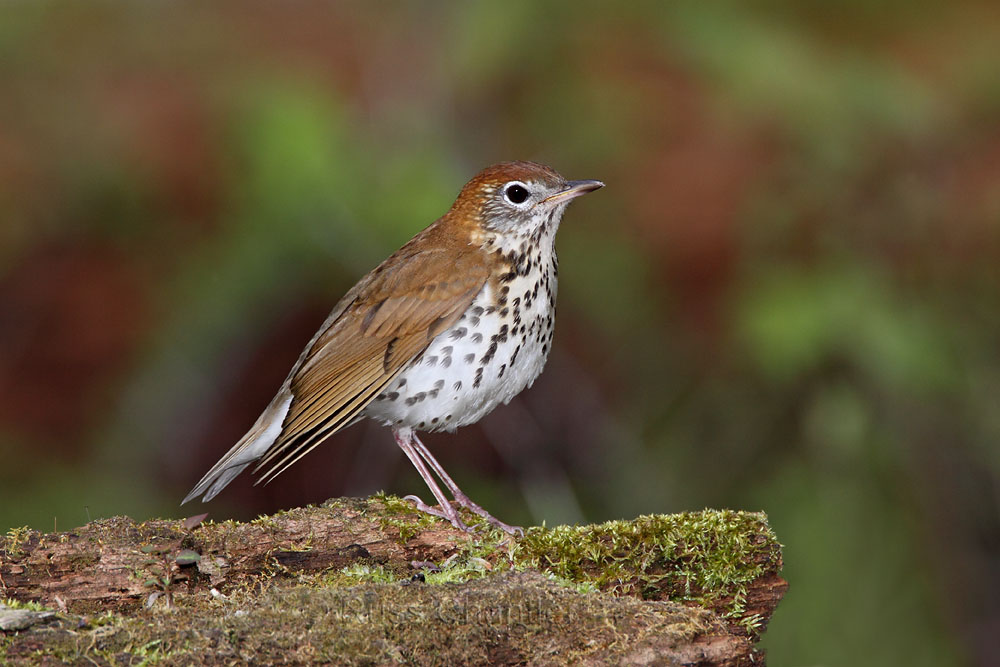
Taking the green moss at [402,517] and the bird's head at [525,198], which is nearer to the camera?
the green moss at [402,517]

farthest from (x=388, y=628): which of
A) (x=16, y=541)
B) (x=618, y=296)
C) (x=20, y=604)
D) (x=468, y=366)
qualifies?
(x=618, y=296)

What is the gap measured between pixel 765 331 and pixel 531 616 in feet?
8.34

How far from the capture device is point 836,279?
190 inches

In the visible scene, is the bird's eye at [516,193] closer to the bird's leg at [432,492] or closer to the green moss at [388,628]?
the bird's leg at [432,492]

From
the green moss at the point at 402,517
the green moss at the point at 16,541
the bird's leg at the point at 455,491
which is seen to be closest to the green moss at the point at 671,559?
the green moss at the point at 402,517

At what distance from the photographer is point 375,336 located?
3588 mm

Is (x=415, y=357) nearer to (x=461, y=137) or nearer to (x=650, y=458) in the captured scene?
(x=650, y=458)

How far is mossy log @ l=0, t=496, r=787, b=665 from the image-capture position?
2.20 metres

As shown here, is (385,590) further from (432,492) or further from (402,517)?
(432,492)

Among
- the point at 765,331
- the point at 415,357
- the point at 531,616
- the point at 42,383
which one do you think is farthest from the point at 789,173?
the point at 42,383

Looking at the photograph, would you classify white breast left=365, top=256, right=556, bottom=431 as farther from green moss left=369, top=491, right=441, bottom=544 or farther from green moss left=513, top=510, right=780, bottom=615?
green moss left=513, top=510, right=780, bottom=615

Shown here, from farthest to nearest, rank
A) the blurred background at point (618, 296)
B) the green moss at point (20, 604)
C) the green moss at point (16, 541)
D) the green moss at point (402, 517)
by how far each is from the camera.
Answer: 1. the blurred background at point (618, 296)
2. the green moss at point (402, 517)
3. the green moss at point (16, 541)
4. the green moss at point (20, 604)

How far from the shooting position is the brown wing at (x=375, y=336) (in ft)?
11.2

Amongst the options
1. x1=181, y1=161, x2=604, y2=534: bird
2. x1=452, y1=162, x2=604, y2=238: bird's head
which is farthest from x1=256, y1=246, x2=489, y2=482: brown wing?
x1=452, y1=162, x2=604, y2=238: bird's head
